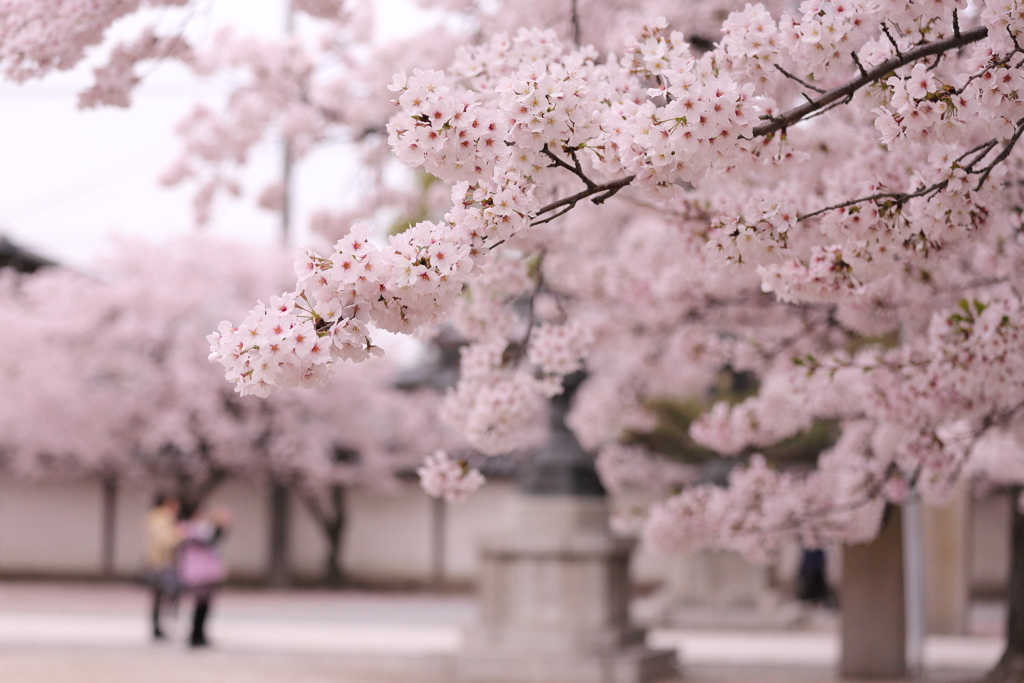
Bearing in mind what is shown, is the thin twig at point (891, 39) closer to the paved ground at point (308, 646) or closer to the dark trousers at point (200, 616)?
the paved ground at point (308, 646)

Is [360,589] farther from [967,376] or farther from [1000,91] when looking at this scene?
[1000,91]

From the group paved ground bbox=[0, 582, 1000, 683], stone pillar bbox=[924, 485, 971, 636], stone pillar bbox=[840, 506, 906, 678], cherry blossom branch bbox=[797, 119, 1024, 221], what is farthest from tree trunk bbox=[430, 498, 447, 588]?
cherry blossom branch bbox=[797, 119, 1024, 221]

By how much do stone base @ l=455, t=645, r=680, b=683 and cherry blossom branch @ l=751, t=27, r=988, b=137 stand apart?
20.4 feet

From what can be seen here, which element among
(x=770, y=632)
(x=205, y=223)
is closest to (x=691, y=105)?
(x=205, y=223)

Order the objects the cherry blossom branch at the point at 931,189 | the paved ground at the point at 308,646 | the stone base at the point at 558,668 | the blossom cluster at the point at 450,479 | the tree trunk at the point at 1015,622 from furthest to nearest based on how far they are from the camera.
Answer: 1. the paved ground at the point at 308,646
2. the stone base at the point at 558,668
3. the tree trunk at the point at 1015,622
4. the blossom cluster at the point at 450,479
5. the cherry blossom branch at the point at 931,189

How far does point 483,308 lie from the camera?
5.49 metres

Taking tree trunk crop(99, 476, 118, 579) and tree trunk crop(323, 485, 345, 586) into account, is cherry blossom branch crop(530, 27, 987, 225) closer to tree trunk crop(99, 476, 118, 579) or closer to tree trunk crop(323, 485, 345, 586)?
tree trunk crop(323, 485, 345, 586)

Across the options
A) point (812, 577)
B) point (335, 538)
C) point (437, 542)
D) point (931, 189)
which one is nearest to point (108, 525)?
point (335, 538)

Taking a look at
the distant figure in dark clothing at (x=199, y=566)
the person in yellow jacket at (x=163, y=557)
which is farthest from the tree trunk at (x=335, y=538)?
the distant figure in dark clothing at (x=199, y=566)

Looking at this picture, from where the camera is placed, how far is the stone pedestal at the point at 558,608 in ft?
30.0

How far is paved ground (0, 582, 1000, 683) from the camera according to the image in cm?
949

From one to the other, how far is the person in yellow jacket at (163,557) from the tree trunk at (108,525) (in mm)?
11353

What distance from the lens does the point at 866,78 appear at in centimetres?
353

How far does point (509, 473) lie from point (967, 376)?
17361 millimetres
